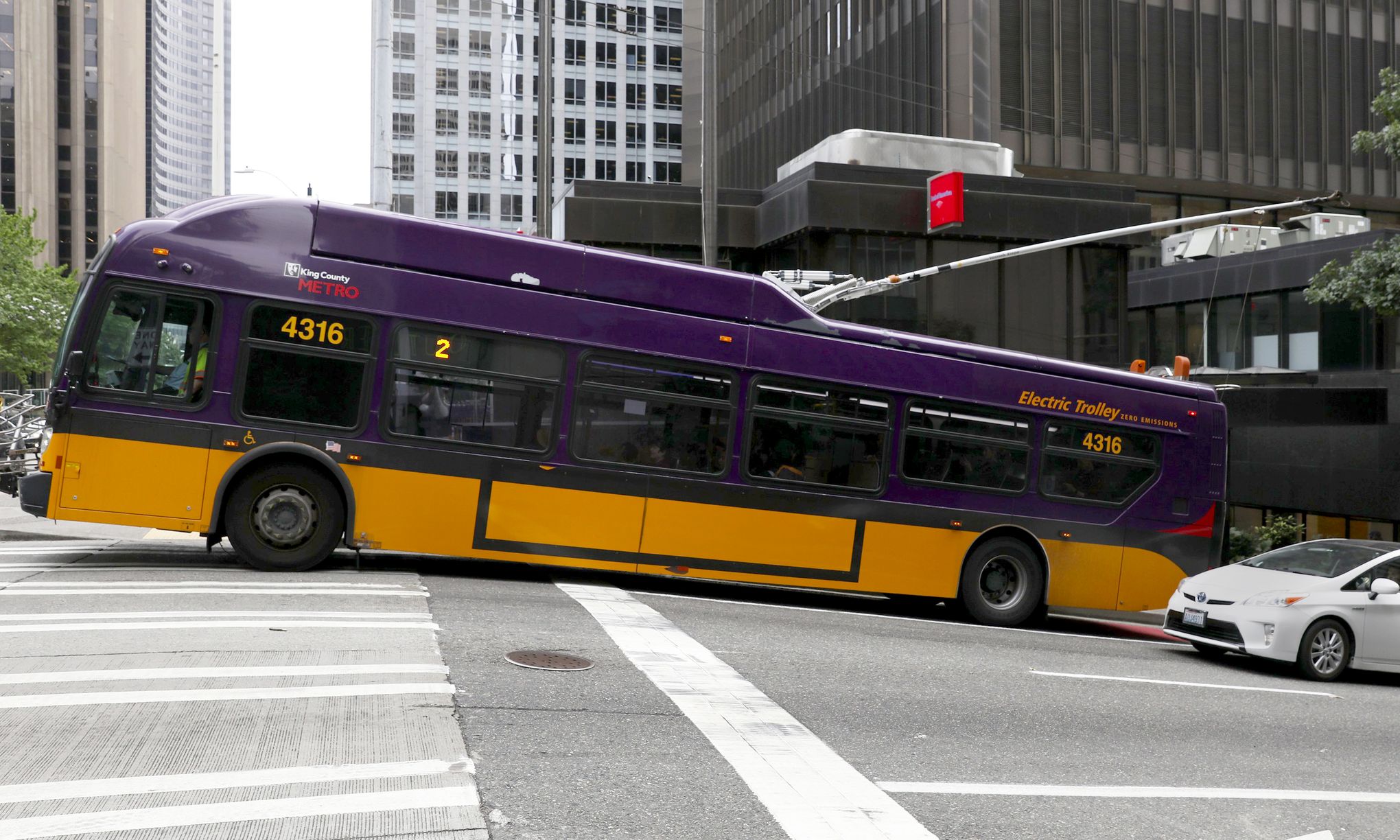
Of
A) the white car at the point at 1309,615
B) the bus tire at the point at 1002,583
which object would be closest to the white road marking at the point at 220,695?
the bus tire at the point at 1002,583

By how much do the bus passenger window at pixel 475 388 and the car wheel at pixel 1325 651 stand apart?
7848 millimetres

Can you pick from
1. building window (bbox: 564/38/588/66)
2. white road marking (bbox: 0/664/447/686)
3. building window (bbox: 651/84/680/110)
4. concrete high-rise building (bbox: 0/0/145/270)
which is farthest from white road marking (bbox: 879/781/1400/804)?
concrete high-rise building (bbox: 0/0/145/270)

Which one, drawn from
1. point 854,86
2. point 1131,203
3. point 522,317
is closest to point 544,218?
point 522,317

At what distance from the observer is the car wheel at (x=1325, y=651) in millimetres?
12523

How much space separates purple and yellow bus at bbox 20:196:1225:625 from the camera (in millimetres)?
11438

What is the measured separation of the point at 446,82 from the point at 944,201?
82955 millimetres

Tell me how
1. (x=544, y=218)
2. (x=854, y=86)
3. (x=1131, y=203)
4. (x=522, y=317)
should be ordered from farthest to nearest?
1. (x=854, y=86)
2. (x=1131, y=203)
3. (x=544, y=218)
4. (x=522, y=317)

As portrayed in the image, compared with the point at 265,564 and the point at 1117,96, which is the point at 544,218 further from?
the point at 1117,96

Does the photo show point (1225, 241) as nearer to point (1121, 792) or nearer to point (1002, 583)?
point (1002, 583)

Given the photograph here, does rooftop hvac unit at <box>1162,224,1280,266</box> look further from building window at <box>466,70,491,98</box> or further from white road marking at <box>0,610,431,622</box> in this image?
building window at <box>466,70,491,98</box>

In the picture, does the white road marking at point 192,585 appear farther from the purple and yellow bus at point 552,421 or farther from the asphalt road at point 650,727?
the purple and yellow bus at point 552,421

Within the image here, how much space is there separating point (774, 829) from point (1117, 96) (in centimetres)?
4282

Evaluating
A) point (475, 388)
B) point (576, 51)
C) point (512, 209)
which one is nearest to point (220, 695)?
point (475, 388)

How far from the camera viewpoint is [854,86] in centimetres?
4744
